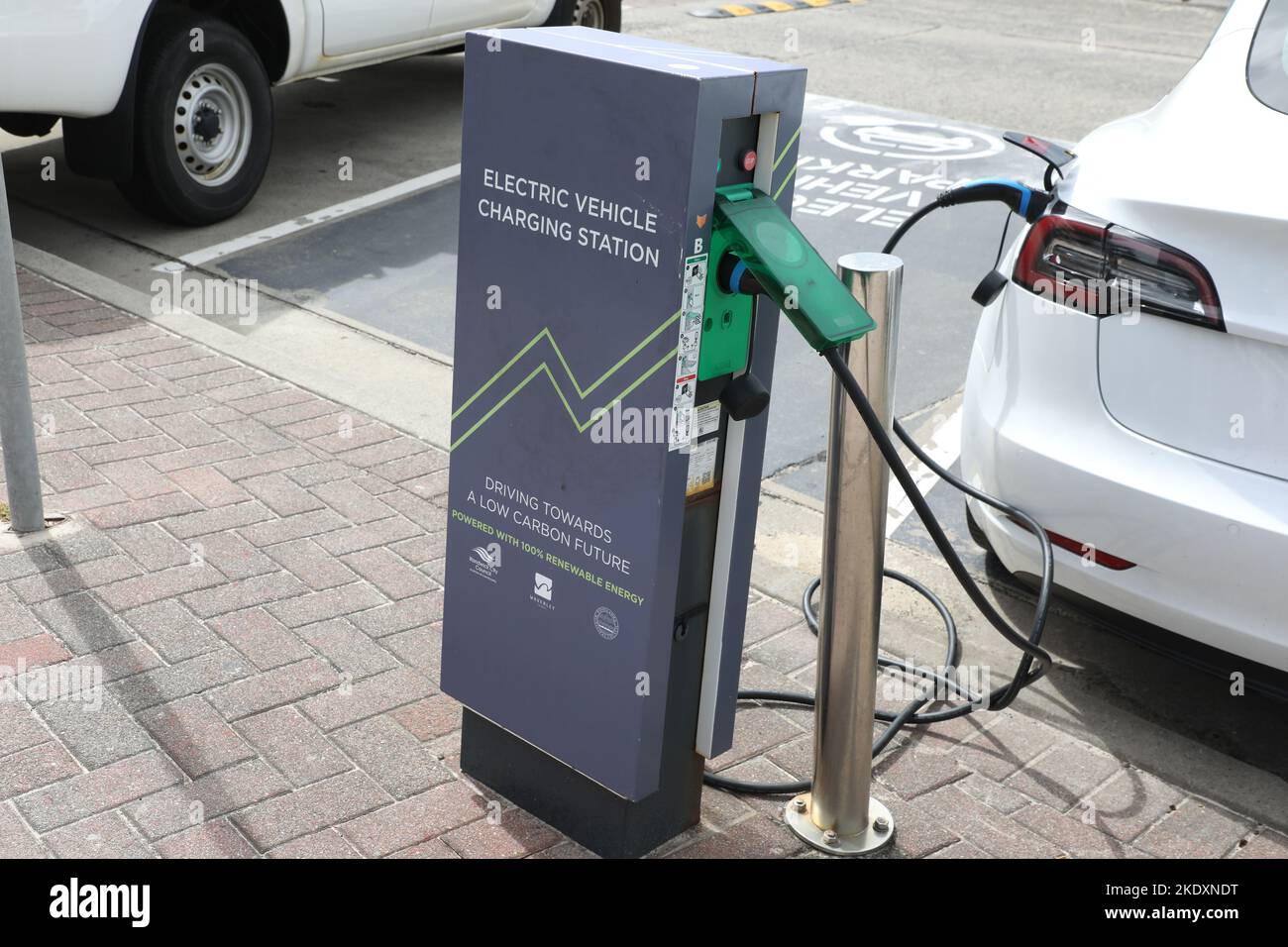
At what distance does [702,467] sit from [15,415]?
2.22m

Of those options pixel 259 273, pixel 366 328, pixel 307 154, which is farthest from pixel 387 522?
pixel 307 154

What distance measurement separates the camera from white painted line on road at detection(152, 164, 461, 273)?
6512mm

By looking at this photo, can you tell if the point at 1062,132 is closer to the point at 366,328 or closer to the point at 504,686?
the point at 366,328

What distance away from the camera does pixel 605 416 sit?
2648mm

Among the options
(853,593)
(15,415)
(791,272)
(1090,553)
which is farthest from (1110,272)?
(15,415)


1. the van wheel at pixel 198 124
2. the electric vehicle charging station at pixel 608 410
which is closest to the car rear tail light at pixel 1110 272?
the electric vehicle charging station at pixel 608 410

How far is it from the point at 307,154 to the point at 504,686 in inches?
233

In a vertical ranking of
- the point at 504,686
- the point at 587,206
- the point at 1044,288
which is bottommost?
the point at 504,686

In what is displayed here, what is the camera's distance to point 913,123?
9.75 meters

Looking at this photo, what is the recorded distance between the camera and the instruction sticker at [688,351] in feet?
8.10

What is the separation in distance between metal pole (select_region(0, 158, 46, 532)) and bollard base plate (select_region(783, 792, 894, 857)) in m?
2.37

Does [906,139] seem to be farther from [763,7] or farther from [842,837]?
[842,837]

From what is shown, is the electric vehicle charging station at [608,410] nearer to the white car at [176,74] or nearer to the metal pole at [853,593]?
the metal pole at [853,593]

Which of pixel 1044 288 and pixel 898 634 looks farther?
pixel 898 634
